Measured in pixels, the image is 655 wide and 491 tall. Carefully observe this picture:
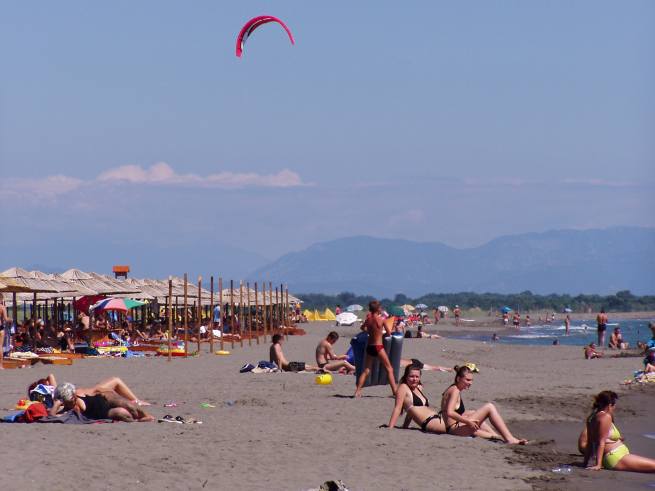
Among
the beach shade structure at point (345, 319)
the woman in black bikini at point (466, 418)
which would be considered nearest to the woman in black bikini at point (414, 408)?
the woman in black bikini at point (466, 418)

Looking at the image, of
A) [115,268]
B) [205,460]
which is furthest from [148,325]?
[205,460]

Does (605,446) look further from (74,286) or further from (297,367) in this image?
(74,286)

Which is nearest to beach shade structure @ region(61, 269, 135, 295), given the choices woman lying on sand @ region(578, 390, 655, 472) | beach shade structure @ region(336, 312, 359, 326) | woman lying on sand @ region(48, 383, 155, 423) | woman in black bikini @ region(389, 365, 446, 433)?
woman lying on sand @ region(48, 383, 155, 423)

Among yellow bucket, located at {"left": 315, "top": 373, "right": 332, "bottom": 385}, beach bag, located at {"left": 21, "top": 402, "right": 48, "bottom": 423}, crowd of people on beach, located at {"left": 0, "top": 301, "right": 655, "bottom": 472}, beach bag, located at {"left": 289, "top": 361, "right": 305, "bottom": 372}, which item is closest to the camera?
crowd of people on beach, located at {"left": 0, "top": 301, "right": 655, "bottom": 472}

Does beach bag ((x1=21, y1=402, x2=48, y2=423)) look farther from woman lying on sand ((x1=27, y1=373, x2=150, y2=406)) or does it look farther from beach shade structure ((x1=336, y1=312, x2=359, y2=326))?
beach shade structure ((x1=336, y1=312, x2=359, y2=326))

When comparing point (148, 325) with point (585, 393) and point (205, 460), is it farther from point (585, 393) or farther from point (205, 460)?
point (205, 460)

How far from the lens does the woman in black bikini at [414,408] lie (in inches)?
498

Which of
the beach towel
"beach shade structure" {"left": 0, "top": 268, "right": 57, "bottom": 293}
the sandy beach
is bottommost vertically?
the sandy beach

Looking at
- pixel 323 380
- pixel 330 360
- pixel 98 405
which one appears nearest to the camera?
pixel 98 405

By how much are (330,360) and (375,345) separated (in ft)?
17.0

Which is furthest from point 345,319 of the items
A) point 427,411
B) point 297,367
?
point 427,411

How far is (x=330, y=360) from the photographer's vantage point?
21094 mm

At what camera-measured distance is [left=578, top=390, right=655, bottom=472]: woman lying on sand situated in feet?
35.3

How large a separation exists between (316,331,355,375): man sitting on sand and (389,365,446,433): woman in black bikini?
694 centimetres
